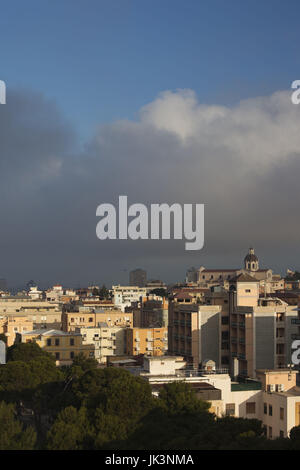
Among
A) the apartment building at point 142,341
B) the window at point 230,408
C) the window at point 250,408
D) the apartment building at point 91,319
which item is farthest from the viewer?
the apartment building at point 91,319

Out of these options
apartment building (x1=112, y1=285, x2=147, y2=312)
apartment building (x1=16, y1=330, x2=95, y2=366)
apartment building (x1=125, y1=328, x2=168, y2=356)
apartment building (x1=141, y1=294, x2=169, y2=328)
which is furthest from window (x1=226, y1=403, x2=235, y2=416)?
apartment building (x1=112, y1=285, x2=147, y2=312)

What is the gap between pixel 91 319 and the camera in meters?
93.4

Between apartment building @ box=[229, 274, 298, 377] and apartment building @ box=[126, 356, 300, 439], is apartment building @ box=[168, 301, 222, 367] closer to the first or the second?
apartment building @ box=[229, 274, 298, 377]

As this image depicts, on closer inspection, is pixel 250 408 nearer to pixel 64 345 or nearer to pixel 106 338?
pixel 64 345

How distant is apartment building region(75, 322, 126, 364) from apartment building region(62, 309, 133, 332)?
35.2ft

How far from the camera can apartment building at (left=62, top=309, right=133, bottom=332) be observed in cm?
Answer: 9162

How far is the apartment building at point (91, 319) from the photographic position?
91.6 metres

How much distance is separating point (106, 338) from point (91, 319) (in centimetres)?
1337


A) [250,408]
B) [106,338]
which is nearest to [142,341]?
[106,338]

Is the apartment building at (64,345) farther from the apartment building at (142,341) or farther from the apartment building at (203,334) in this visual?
the apartment building at (203,334)

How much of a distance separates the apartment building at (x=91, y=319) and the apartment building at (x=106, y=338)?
10733 millimetres

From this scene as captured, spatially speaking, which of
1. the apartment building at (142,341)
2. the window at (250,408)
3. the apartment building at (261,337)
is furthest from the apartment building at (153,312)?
the window at (250,408)

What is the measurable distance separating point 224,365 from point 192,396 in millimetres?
23534
